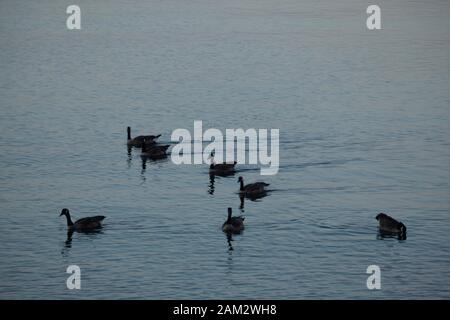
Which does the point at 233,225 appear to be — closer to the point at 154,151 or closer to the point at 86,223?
the point at 86,223

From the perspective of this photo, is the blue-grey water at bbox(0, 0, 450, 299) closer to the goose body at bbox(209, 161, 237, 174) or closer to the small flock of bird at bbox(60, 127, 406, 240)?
the small flock of bird at bbox(60, 127, 406, 240)

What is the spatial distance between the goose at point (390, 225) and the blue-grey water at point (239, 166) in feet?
2.49

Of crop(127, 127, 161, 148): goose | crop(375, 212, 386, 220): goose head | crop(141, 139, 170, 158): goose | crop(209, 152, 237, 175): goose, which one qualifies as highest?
crop(127, 127, 161, 148): goose

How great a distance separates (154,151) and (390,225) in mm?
21967

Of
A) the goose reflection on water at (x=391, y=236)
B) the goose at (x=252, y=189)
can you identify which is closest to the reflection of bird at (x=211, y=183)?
the goose at (x=252, y=189)

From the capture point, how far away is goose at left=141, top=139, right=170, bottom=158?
72688 mm

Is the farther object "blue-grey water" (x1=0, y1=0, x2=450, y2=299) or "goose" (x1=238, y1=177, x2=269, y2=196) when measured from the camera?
"goose" (x1=238, y1=177, x2=269, y2=196)

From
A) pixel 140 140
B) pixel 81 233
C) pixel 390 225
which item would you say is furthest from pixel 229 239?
pixel 140 140

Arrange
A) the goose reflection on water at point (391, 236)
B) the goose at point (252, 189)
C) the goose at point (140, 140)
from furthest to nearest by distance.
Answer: the goose at point (140, 140) → the goose at point (252, 189) → the goose reflection on water at point (391, 236)

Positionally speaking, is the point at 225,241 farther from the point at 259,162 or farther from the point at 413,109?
the point at 413,109

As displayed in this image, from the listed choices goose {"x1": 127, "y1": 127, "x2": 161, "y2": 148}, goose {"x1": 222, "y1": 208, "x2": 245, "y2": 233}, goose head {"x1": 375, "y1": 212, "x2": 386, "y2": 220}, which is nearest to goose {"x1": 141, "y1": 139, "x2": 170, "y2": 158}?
goose {"x1": 127, "y1": 127, "x2": 161, "y2": 148}

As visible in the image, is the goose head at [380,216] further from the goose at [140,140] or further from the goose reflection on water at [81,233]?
the goose at [140,140]

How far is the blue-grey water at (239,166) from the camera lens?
51.4 m
